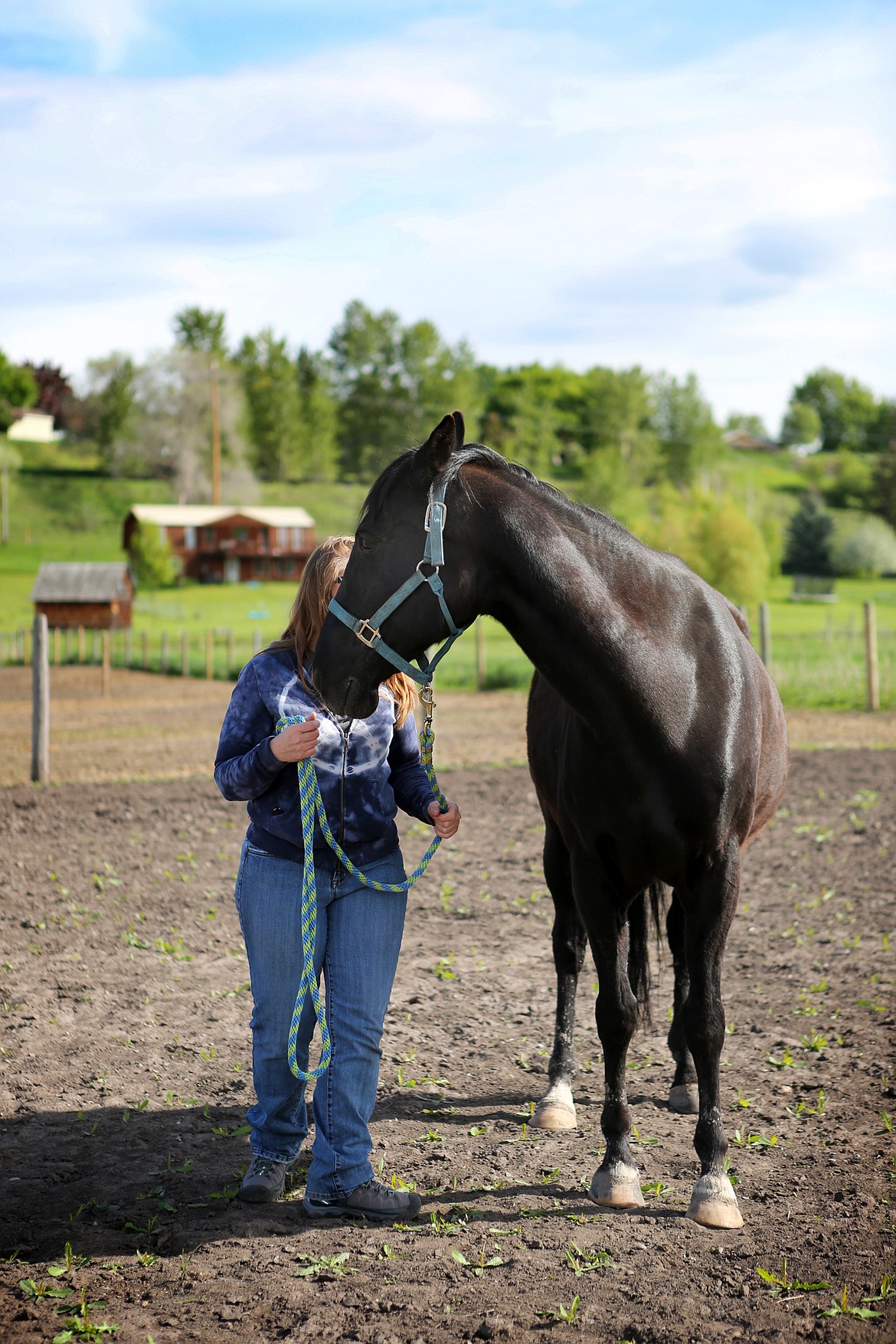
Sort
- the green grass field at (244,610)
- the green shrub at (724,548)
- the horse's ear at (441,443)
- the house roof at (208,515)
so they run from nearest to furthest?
the horse's ear at (441,443) < the green grass field at (244,610) < the green shrub at (724,548) < the house roof at (208,515)

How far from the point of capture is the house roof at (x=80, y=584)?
3200cm

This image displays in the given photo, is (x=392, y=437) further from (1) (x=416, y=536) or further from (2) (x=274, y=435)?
(1) (x=416, y=536)

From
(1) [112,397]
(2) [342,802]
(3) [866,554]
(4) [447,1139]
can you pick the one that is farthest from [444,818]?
(1) [112,397]

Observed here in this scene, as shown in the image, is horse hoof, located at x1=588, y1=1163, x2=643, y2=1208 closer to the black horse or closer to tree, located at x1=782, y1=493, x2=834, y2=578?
the black horse

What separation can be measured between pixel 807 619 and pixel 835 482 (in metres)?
56.7

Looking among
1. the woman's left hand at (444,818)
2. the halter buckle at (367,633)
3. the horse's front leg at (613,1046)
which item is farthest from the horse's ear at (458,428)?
the horse's front leg at (613,1046)

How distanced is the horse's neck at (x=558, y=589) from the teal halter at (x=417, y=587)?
6.0 inches

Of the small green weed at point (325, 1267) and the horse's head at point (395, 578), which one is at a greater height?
the horse's head at point (395, 578)

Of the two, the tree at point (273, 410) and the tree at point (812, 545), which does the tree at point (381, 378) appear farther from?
the tree at point (812, 545)

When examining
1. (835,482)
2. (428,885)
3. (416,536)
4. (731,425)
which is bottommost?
(428,885)

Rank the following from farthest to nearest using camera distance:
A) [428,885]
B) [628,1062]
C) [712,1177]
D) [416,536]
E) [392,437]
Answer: [392,437]
[428,885]
[628,1062]
[712,1177]
[416,536]

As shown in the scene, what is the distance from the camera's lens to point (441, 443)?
2672mm

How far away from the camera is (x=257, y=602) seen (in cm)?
4812

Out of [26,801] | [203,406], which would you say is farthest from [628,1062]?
[203,406]
